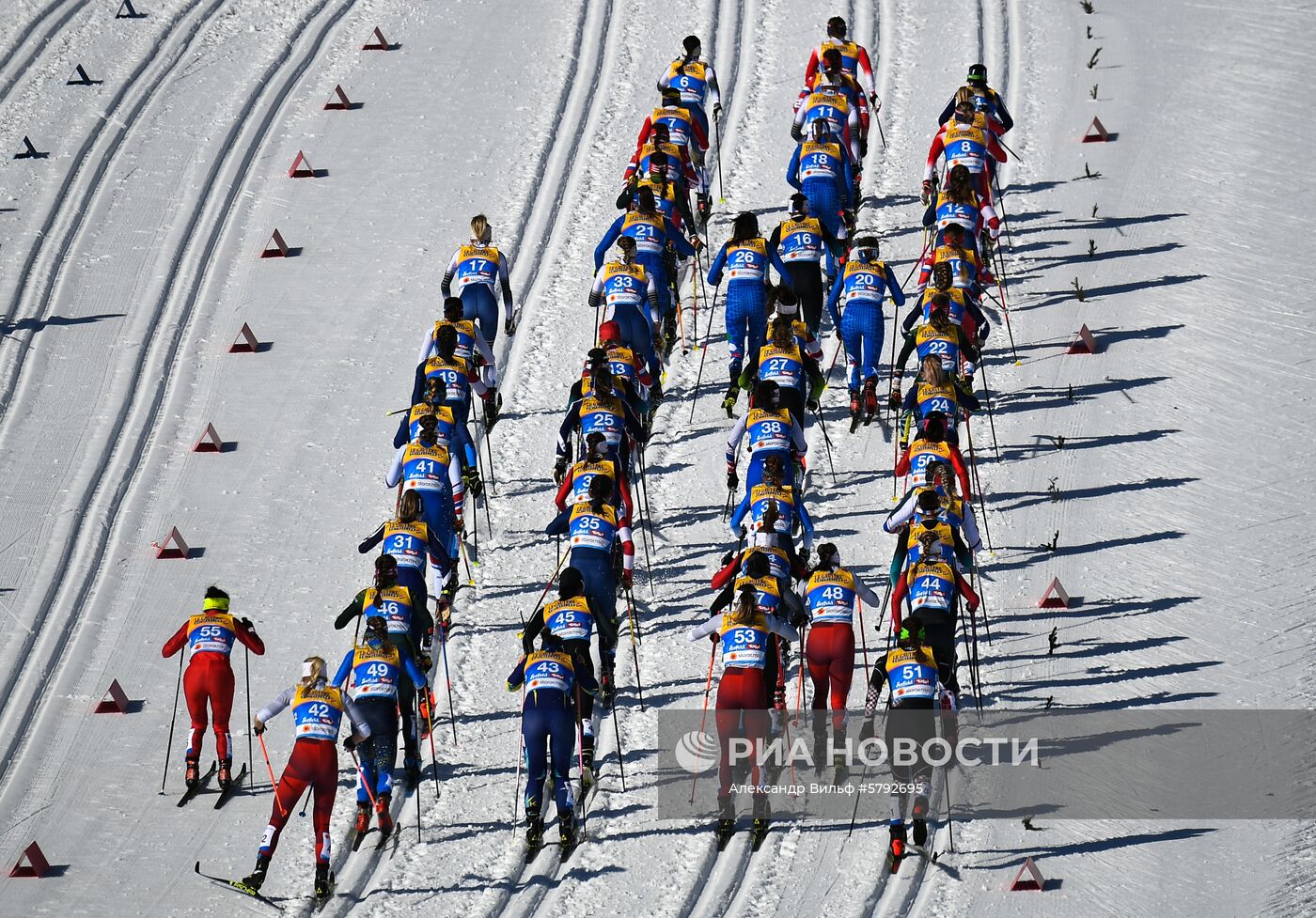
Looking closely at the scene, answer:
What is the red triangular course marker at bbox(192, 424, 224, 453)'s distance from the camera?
76.8 feet

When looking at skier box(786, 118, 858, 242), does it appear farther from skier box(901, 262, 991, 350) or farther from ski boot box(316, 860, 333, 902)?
ski boot box(316, 860, 333, 902)

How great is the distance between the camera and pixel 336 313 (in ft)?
84.2

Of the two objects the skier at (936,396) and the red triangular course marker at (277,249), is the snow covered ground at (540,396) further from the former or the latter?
the skier at (936,396)

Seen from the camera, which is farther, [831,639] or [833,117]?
[833,117]

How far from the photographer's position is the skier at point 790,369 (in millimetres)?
21109

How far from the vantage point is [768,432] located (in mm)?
20328

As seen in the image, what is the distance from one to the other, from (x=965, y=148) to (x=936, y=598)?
8.30m

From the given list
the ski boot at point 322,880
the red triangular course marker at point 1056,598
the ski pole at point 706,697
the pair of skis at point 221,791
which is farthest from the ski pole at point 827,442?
the ski boot at point 322,880

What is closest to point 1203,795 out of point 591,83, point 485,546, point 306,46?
A: point 485,546

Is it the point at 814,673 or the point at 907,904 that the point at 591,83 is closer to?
the point at 814,673

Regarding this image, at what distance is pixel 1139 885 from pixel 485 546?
755 cm

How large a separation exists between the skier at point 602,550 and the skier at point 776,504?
1053 mm

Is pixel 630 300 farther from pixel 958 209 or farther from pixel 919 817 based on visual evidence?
pixel 919 817

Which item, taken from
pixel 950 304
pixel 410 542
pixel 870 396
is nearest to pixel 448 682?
pixel 410 542
